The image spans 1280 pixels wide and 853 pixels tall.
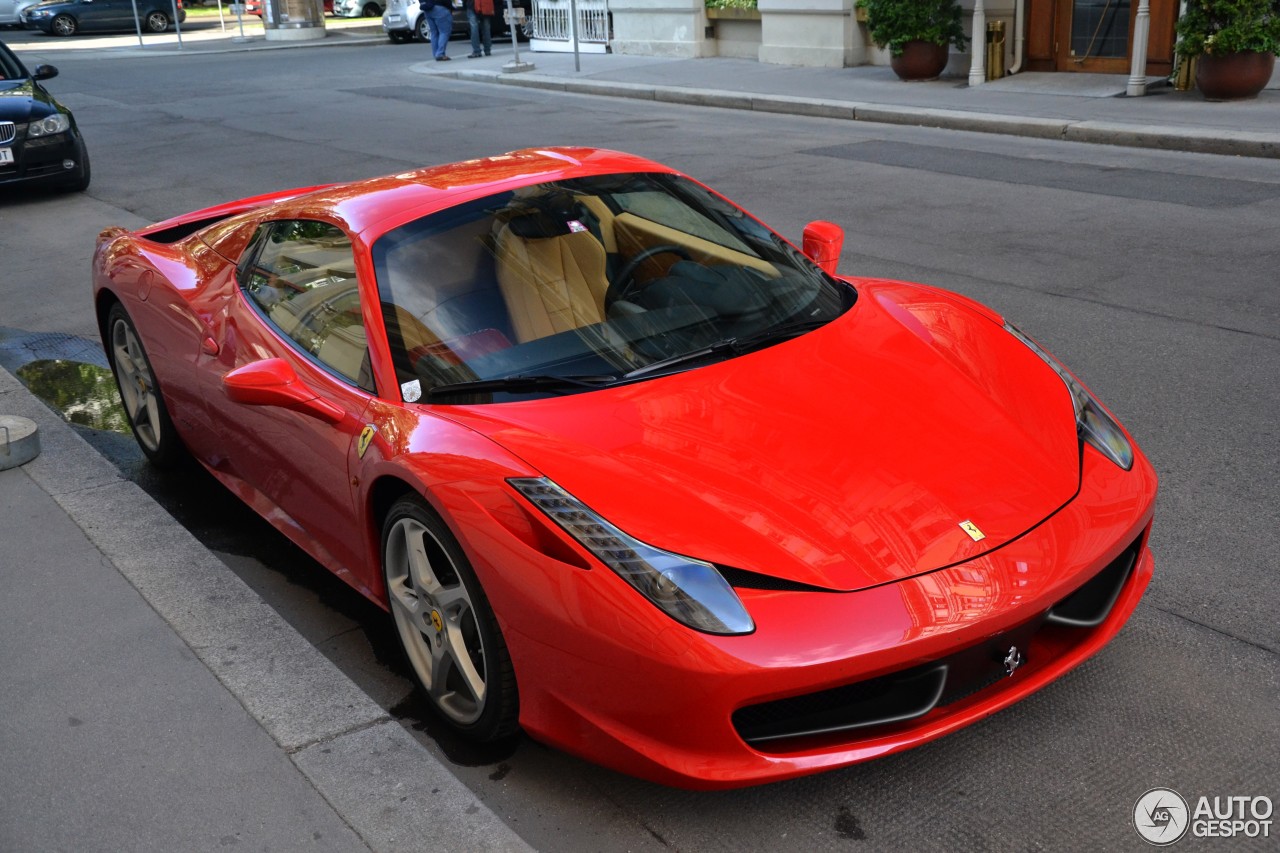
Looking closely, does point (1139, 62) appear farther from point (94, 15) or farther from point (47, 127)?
point (94, 15)

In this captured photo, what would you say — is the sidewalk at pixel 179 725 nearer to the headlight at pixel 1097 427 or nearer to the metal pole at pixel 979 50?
the headlight at pixel 1097 427

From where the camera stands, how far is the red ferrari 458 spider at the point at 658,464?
9.25 ft

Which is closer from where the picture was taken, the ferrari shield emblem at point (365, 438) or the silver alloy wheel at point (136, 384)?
the ferrari shield emblem at point (365, 438)

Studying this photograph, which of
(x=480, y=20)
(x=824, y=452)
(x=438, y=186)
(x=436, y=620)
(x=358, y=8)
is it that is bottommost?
(x=436, y=620)

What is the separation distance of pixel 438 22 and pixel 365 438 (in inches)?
929

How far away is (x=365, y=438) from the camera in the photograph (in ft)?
11.8

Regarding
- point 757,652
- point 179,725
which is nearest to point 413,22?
point 179,725

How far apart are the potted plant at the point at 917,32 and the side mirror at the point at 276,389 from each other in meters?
15.0

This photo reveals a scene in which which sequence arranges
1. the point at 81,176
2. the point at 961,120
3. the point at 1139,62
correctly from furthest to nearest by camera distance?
the point at 1139,62
the point at 961,120
the point at 81,176

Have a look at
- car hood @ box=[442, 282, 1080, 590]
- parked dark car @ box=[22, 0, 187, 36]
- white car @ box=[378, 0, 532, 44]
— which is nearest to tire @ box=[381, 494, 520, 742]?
car hood @ box=[442, 282, 1080, 590]

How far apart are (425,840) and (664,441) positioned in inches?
43.4

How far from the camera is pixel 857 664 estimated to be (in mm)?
2729

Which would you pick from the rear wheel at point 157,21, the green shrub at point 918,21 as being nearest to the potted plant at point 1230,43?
the green shrub at point 918,21

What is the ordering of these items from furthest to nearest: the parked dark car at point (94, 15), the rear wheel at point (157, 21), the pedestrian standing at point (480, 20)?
the rear wheel at point (157, 21), the parked dark car at point (94, 15), the pedestrian standing at point (480, 20)
